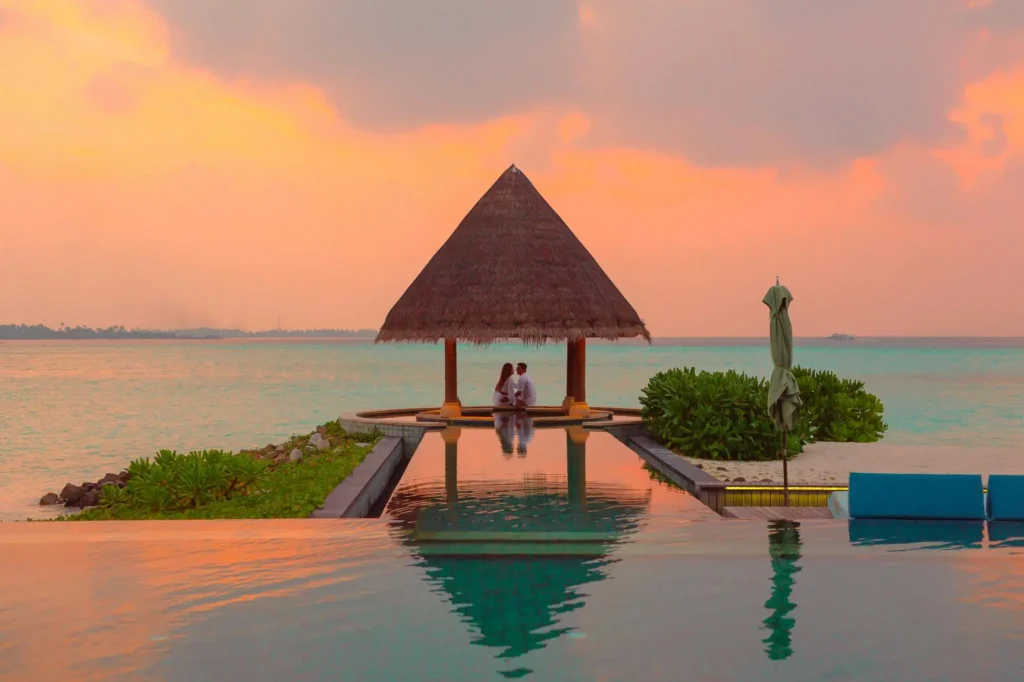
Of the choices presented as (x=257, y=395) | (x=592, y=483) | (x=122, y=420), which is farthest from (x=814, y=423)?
(x=257, y=395)

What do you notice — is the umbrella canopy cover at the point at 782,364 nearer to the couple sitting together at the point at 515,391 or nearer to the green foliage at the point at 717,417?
the green foliage at the point at 717,417

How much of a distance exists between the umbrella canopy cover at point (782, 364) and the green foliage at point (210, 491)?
464 centimetres

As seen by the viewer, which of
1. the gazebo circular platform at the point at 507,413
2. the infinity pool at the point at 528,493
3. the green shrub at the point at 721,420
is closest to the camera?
the infinity pool at the point at 528,493

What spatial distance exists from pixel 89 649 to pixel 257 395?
56158 mm

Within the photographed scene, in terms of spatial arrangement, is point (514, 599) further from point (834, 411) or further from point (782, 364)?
point (834, 411)

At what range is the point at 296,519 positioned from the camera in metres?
8.62

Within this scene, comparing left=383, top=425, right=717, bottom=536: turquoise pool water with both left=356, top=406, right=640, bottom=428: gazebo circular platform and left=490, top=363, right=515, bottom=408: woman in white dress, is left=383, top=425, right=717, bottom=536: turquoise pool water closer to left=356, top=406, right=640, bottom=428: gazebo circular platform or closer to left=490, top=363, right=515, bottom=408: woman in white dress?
left=356, top=406, right=640, bottom=428: gazebo circular platform

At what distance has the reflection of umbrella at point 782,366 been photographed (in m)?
9.73

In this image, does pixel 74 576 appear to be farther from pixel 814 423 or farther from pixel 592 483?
pixel 814 423

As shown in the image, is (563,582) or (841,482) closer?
(563,582)

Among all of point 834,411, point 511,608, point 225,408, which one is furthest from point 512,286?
point 225,408

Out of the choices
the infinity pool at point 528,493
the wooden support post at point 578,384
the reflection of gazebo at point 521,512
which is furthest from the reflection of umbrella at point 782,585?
the wooden support post at point 578,384

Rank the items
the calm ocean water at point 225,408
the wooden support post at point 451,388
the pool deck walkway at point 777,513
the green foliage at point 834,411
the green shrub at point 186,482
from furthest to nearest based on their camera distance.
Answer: the calm ocean water at point 225,408, the wooden support post at point 451,388, the green foliage at point 834,411, the green shrub at point 186,482, the pool deck walkway at point 777,513

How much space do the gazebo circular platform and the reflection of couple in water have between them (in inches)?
5.3
